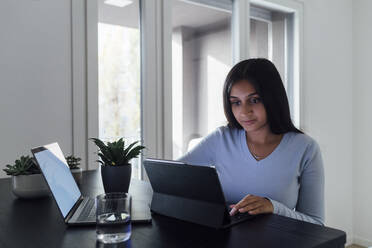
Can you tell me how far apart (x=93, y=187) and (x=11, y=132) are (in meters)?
0.64

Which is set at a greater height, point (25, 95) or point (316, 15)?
point (316, 15)

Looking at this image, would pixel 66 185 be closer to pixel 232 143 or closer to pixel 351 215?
pixel 232 143

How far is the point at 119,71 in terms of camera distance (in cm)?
215

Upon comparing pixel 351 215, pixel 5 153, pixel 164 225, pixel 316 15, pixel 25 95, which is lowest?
pixel 351 215

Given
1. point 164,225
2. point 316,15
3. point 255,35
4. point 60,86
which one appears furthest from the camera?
point 316,15

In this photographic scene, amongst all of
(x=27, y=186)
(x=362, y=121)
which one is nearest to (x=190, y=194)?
(x=27, y=186)

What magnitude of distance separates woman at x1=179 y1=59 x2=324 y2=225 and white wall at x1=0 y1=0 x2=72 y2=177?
738 mm

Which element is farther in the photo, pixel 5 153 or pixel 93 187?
pixel 5 153

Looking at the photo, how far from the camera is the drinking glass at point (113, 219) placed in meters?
0.73

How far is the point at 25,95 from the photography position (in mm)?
1725

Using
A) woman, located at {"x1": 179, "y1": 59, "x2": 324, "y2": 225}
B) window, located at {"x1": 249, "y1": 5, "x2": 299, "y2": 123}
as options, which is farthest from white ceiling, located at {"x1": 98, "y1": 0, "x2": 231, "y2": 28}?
woman, located at {"x1": 179, "y1": 59, "x2": 324, "y2": 225}

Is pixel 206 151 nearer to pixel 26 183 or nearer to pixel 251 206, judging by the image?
pixel 251 206

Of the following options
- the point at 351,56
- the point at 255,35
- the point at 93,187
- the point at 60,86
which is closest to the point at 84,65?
the point at 60,86

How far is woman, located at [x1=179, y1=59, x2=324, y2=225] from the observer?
1384mm
